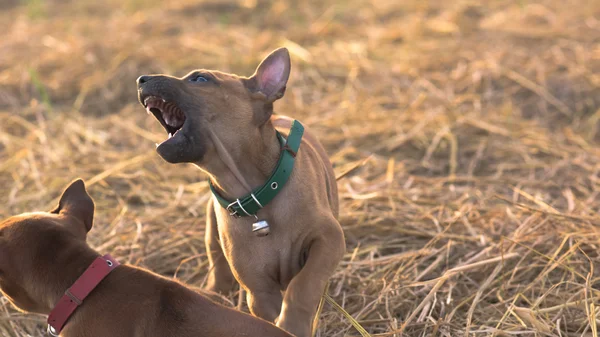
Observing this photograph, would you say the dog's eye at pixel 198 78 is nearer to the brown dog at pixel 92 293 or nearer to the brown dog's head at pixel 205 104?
the brown dog's head at pixel 205 104

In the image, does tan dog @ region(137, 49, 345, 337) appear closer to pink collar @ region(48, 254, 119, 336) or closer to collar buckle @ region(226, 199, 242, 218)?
collar buckle @ region(226, 199, 242, 218)

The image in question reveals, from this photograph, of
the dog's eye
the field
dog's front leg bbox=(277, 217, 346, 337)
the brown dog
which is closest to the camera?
the brown dog

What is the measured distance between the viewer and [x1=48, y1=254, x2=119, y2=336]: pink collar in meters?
3.24

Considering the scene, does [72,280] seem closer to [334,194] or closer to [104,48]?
[334,194]

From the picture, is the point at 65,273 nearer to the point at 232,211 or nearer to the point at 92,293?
the point at 92,293

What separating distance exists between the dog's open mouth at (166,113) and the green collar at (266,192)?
323 mm

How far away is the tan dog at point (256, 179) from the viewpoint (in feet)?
11.7

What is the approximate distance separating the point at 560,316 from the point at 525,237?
2.56 feet

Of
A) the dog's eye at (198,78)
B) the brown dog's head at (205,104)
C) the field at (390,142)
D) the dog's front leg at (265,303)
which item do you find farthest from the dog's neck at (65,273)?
the field at (390,142)

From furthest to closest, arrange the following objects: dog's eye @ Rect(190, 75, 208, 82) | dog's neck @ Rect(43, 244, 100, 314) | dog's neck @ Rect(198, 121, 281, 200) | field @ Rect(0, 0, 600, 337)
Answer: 1. field @ Rect(0, 0, 600, 337)
2. dog's eye @ Rect(190, 75, 208, 82)
3. dog's neck @ Rect(198, 121, 281, 200)
4. dog's neck @ Rect(43, 244, 100, 314)

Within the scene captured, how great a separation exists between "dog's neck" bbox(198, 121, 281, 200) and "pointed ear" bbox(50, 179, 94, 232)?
54 cm

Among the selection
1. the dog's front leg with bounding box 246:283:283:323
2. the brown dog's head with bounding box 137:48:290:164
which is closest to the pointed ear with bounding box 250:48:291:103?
the brown dog's head with bounding box 137:48:290:164

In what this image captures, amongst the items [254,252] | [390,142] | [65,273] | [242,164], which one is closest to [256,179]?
[242,164]

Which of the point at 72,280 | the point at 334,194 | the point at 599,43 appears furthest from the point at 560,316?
the point at 599,43
